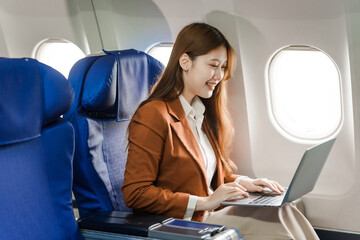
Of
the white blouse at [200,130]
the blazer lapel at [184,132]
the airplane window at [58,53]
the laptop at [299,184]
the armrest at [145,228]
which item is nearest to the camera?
the armrest at [145,228]

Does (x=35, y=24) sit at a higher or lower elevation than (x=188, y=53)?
higher

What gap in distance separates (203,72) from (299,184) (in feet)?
2.21

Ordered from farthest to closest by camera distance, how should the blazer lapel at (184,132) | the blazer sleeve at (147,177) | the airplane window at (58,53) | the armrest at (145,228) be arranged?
1. the airplane window at (58,53)
2. the blazer lapel at (184,132)
3. the blazer sleeve at (147,177)
4. the armrest at (145,228)

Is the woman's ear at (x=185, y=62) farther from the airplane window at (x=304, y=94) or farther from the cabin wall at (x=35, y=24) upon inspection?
the cabin wall at (x=35, y=24)

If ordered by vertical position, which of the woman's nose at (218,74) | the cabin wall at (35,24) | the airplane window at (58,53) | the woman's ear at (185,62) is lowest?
the woman's nose at (218,74)

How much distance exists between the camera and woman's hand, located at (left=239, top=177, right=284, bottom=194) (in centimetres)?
254

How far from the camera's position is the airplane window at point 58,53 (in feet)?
14.5

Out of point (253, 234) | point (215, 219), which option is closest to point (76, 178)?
point (215, 219)

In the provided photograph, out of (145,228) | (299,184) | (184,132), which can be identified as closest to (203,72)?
(184,132)

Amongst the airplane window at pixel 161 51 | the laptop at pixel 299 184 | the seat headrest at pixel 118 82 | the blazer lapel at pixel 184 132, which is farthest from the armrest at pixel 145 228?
the airplane window at pixel 161 51

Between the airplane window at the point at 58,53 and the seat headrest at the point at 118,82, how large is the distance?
175cm

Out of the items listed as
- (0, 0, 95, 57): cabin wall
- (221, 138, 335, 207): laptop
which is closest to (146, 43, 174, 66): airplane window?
(0, 0, 95, 57): cabin wall

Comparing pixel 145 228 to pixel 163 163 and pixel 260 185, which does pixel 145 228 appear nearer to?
pixel 163 163

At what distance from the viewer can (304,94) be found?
3.22 metres
